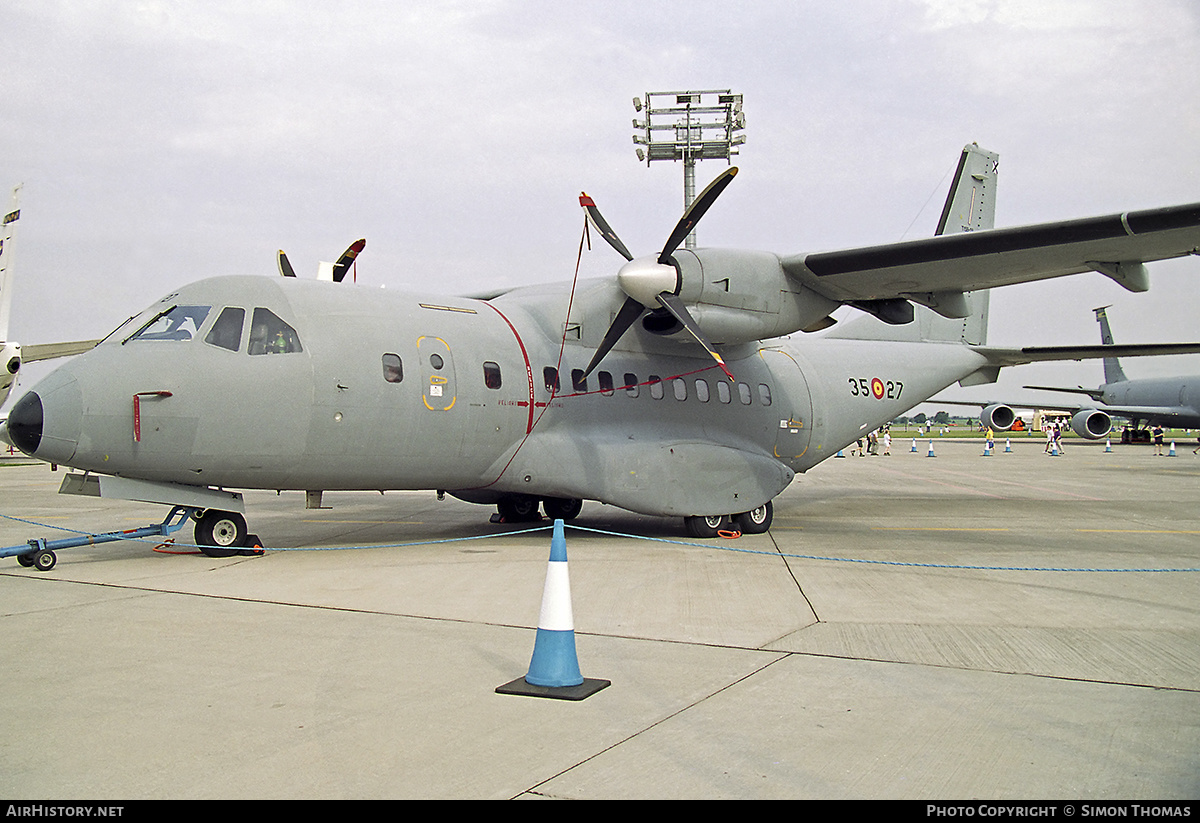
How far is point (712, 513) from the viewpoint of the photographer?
12.2 m

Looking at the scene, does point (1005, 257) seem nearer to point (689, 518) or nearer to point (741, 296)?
point (741, 296)

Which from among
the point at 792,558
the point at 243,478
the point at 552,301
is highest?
the point at 552,301

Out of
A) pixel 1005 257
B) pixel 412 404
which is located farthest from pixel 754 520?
pixel 412 404

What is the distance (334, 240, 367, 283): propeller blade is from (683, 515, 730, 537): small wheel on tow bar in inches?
242

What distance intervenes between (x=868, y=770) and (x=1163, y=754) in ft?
4.32

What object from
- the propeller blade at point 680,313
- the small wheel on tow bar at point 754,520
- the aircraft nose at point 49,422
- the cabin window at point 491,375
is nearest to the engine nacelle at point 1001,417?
the small wheel on tow bar at point 754,520

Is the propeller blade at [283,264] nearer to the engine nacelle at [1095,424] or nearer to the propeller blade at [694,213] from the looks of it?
the propeller blade at [694,213]

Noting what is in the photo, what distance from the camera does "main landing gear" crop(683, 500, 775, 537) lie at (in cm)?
1237

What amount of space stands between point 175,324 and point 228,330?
565 millimetres

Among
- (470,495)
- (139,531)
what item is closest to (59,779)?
(139,531)

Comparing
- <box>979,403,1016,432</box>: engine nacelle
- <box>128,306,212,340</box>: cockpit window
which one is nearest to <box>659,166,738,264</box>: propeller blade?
<box>128,306,212,340</box>: cockpit window

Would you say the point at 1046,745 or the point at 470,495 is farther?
the point at 470,495

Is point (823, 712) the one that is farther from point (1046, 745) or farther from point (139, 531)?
point (139, 531)

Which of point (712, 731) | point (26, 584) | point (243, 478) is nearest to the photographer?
point (712, 731)
